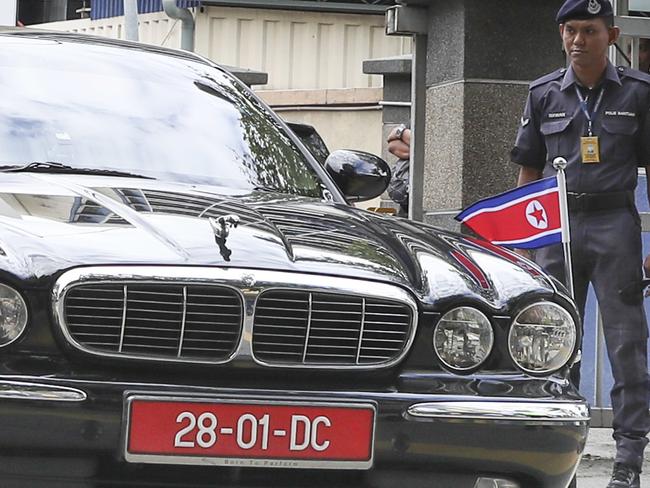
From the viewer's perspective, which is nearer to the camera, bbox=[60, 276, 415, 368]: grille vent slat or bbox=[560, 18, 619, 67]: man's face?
bbox=[60, 276, 415, 368]: grille vent slat

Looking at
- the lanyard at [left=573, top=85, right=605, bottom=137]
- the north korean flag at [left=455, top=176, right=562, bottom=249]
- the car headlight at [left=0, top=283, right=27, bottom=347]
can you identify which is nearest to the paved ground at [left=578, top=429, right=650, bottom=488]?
the north korean flag at [left=455, top=176, right=562, bottom=249]

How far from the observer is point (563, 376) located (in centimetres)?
433

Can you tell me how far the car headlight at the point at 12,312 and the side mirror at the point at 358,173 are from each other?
2090mm

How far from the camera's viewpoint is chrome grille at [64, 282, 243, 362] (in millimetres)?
3803

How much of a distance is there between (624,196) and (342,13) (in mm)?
23232

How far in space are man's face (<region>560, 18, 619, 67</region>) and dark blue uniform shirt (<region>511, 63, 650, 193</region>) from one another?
84 mm

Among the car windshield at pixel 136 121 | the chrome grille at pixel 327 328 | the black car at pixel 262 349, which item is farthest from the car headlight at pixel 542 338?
the car windshield at pixel 136 121

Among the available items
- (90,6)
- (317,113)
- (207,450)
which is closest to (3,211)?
(207,450)

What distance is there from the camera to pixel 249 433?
150 inches

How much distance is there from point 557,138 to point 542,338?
237cm

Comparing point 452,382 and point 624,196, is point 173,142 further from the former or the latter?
point 624,196

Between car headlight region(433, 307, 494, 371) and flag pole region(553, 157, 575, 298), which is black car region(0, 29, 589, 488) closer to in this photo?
car headlight region(433, 307, 494, 371)

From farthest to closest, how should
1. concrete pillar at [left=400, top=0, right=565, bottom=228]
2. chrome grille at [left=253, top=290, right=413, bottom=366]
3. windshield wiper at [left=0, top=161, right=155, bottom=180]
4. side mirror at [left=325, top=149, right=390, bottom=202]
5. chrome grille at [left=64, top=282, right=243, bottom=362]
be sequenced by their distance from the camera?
concrete pillar at [left=400, top=0, right=565, bottom=228] < side mirror at [left=325, top=149, right=390, bottom=202] < windshield wiper at [left=0, top=161, right=155, bottom=180] < chrome grille at [left=253, top=290, right=413, bottom=366] < chrome grille at [left=64, top=282, right=243, bottom=362]

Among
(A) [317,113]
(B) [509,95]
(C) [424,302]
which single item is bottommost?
(C) [424,302]
